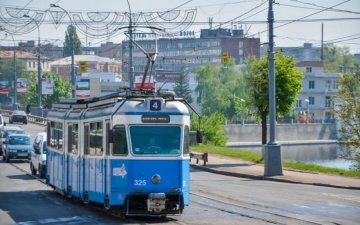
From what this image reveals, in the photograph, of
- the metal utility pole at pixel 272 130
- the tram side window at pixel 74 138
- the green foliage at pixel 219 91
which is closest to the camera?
the tram side window at pixel 74 138

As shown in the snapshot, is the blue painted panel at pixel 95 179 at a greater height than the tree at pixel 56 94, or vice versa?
the tree at pixel 56 94

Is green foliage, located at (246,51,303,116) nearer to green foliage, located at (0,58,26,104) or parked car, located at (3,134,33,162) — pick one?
parked car, located at (3,134,33,162)

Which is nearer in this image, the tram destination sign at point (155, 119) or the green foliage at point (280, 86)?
the tram destination sign at point (155, 119)

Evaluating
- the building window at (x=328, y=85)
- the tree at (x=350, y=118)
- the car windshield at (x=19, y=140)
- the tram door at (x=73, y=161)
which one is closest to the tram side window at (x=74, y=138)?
the tram door at (x=73, y=161)

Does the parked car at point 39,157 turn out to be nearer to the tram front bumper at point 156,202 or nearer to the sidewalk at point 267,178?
the sidewalk at point 267,178

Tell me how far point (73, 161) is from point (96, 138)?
2988 millimetres

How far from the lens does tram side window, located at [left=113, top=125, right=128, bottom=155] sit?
2297cm

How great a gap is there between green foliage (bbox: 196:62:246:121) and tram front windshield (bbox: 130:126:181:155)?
119m

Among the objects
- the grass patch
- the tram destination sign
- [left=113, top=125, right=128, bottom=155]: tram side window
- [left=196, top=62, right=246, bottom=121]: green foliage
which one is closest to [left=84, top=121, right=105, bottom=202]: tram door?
[left=113, top=125, right=128, bottom=155]: tram side window

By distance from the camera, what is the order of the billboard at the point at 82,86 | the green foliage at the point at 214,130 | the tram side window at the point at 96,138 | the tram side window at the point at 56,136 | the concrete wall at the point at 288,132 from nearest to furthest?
the tram side window at the point at 96,138 < the tram side window at the point at 56,136 < the billboard at the point at 82,86 < the green foliage at the point at 214,130 < the concrete wall at the point at 288,132

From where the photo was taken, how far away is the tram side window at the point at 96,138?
24.3 meters

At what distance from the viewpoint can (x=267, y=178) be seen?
1609 inches

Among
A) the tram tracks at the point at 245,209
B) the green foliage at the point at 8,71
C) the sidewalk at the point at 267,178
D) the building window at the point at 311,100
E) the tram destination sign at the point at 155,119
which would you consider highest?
the green foliage at the point at 8,71

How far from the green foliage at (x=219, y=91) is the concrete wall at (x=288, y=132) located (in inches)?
460
